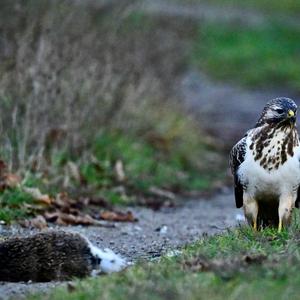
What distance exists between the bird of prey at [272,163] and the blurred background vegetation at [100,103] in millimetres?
2936

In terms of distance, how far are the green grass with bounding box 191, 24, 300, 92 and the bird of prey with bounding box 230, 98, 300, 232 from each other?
1467 centimetres

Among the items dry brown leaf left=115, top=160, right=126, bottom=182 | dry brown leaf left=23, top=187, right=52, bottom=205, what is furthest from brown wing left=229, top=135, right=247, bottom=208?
dry brown leaf left=115, top=160, right=126, bottom=182

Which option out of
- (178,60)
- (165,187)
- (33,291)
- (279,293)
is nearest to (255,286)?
(279,293)

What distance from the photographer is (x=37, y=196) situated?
11633 millimetres

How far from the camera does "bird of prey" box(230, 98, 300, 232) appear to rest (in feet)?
30.5

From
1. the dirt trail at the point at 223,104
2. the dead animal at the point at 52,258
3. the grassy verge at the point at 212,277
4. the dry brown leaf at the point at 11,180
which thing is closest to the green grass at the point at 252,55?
the dirt trail at the point at 223,104

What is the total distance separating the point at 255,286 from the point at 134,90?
9011 millimetres

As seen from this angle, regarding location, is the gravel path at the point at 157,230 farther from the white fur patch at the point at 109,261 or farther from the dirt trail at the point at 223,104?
the dirt trail at the point at 223,104

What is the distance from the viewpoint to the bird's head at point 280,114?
369 inches

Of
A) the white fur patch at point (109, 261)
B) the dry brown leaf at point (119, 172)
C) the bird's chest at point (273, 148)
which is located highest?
the bird's chest at point (273, 148)

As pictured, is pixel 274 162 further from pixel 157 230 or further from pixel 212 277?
pixel 157 230

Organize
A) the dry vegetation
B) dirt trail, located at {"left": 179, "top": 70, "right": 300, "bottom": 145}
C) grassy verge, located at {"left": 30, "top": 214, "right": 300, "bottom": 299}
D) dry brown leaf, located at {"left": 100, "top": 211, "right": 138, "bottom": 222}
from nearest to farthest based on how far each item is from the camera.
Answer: grassy verge, located at {"left": 30, "top": 214, "right": 300, "bottom": 299}, dry brown leaf, located at {"left": 100, "top": 211, "right": 138, "bottom": 222}, the dry vegetation, dirt trail, located at {"left": 179, "top": 70, "right": 300, "bottom": 145}

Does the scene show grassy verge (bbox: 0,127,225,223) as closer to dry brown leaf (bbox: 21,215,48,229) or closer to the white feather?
dry brown leaf (bbox: 21,215,48,229)

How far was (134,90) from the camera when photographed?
15.7 meters
